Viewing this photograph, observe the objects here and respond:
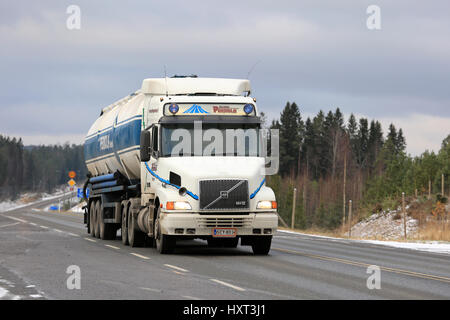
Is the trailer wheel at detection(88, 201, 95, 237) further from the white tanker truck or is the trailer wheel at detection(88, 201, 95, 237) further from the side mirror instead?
the side mirror

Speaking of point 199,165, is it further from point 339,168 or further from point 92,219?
point 339,168

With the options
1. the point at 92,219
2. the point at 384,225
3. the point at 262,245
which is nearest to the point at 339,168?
the point at 384,225

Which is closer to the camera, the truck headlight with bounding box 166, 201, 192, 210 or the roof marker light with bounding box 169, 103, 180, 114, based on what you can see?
the truck headlight with bounding box 166, 201, 192, 210

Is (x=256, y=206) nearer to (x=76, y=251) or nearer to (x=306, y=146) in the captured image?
(x=76, y=251)

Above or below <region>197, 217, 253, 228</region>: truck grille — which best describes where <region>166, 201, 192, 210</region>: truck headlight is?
above

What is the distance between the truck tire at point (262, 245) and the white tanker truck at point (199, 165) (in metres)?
0.03

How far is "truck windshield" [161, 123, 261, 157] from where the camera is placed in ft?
63.0

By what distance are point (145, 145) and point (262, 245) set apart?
378 cm

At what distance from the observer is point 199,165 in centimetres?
1878

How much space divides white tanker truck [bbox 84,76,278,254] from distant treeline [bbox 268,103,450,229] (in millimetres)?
42768

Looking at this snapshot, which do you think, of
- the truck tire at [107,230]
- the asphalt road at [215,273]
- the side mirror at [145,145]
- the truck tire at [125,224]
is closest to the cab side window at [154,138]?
the side mirror at [145,145]

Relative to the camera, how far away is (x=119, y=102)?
26.5m

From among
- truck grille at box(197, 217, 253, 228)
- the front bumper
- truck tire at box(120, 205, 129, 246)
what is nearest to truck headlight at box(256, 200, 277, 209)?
the front bumper
